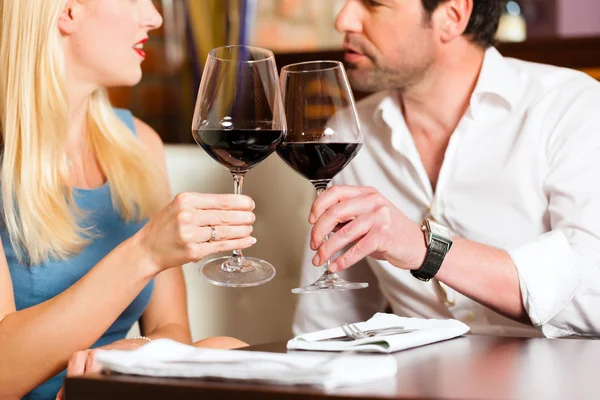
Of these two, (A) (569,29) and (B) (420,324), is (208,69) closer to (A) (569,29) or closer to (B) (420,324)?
(B) (420,324)

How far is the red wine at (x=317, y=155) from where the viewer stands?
1095mm

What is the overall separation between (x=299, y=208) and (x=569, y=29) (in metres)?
3.00

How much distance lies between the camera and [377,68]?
1.68 meters

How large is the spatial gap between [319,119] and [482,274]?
398mm

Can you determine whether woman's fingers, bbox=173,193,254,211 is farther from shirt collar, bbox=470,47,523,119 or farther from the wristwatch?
shirt collar, bbox=470,47,523,119

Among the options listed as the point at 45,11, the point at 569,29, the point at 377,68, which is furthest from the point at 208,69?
the point at 569,29

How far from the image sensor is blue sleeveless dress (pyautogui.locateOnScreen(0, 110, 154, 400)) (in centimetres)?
142

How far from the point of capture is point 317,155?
3.60 ft

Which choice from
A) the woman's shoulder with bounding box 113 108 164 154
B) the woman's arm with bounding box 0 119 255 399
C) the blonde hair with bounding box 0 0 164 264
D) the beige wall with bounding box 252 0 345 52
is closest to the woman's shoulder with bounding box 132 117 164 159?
the woman's shoulder with bounding box 113 108 164 154

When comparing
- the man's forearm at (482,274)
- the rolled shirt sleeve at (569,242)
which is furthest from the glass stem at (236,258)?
the rolled shirt sleeve at (569,242)

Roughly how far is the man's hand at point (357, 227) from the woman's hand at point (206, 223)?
0.10 meters

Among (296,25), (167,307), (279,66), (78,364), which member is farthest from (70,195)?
(296,25)

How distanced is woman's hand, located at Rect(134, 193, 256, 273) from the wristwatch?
30cm

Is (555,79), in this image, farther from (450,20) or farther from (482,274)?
(482,274)
